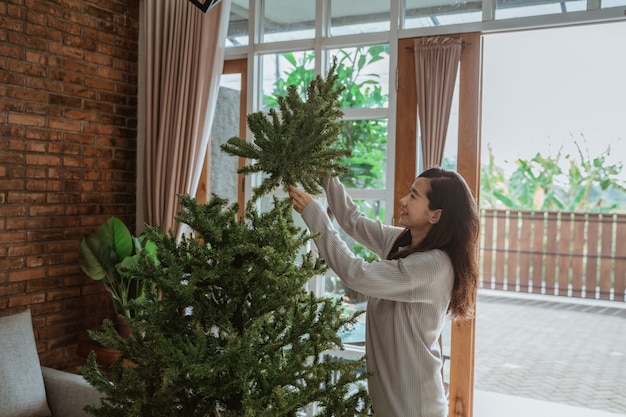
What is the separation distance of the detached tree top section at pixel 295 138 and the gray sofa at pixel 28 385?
2015 mm

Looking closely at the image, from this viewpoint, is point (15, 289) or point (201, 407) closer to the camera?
point (201, 407)

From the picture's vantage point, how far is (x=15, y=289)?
11.7ft

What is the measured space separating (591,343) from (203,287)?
5.96 metres

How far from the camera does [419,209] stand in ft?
6.60

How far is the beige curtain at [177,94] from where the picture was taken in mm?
4023

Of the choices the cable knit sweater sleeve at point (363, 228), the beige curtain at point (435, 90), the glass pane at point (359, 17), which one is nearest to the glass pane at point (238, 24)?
the glass pane at point (359, 17)

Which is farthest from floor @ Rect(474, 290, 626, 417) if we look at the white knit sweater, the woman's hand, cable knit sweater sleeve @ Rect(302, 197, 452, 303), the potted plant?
the woman's hand

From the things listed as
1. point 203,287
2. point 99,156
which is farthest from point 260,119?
point 99,156

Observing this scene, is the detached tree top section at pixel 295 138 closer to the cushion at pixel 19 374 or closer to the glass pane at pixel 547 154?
the cushion at pixel 19 374

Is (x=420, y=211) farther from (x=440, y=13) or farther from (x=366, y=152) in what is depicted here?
(x=440, y=13)

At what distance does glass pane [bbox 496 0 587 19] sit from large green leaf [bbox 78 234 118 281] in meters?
2.52

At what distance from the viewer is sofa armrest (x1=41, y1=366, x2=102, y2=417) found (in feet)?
10.0

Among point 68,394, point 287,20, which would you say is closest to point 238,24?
point 287,20

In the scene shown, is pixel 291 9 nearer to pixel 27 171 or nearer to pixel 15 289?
Result: pixel 27 171
